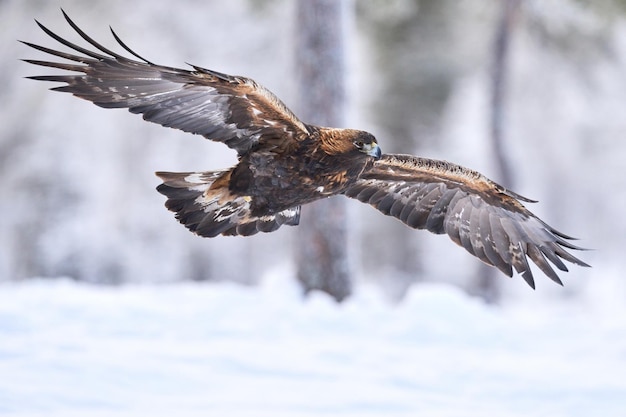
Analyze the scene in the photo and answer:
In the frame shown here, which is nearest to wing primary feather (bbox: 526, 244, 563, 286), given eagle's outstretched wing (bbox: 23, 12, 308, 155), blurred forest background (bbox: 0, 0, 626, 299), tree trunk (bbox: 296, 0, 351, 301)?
eagle's outstretched wing (bbox: 23, 12, 308, 155)

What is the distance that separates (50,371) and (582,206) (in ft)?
60.3

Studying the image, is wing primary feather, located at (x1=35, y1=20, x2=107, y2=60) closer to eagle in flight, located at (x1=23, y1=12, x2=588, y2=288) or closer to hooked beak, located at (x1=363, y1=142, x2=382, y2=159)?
eagle in flight, located at (x1=23, y1=12, x2=588, y2=288)

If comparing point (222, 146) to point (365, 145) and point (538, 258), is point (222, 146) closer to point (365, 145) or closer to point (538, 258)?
point (538, 258)

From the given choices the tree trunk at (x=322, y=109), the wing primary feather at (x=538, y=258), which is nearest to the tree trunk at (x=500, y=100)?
the tree trunk at (x=322, y=109)

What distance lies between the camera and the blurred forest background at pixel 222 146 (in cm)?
1888

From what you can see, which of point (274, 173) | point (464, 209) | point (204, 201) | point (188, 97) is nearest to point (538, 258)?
point (464, 209)

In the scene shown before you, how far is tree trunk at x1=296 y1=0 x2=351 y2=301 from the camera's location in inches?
428

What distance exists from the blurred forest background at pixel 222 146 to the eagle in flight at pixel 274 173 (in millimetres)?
9969

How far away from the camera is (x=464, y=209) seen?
7.86 m

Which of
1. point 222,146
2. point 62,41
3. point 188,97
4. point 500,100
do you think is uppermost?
point 222,146

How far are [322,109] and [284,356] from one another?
3577 mm

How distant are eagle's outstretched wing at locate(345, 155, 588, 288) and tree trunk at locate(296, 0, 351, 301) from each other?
2.90m

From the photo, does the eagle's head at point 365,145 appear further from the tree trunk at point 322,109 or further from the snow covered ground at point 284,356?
the tree trunk at point 322,109

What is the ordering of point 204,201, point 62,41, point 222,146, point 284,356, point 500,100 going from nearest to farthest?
point 62,41
point 204,201
point 284,356
point 500,100
point 222,146
